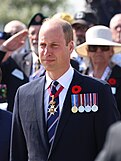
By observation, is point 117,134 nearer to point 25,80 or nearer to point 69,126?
point 69,126

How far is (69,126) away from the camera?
4.19 metres

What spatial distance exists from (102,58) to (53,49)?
7.01 ft

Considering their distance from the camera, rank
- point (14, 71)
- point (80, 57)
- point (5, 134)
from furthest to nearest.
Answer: point (80, 57) → point (14, 71) → point (5, 134)

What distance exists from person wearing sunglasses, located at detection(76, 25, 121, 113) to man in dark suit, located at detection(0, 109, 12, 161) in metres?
1.62

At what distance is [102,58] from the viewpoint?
6379mm

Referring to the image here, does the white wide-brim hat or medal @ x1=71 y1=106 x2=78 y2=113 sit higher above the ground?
the white wide-brim hat

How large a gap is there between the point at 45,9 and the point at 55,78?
24.7 m

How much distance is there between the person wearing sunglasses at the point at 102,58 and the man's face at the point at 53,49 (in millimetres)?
1943

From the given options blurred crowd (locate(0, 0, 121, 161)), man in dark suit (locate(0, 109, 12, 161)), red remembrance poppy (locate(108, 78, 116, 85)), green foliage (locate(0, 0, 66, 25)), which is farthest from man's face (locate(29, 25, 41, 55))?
green foliage (locate(0, 0, 66, 25))

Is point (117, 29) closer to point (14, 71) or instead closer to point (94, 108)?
point (14, 71)

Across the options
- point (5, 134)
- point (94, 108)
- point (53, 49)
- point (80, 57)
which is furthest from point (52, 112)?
point (80, 57)

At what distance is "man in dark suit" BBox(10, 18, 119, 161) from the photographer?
4.18 m

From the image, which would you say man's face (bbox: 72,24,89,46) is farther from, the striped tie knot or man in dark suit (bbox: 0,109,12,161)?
the striped tie knot

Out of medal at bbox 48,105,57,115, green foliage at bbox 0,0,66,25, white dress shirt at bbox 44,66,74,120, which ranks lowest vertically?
medal at bbox 48,105,57,115
